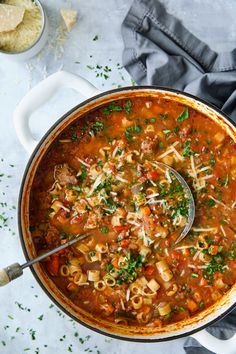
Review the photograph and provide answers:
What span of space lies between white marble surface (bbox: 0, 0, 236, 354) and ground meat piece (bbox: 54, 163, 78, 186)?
2.14ft

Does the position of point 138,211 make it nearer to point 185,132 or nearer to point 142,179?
point 142,179

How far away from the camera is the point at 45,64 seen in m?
5.03

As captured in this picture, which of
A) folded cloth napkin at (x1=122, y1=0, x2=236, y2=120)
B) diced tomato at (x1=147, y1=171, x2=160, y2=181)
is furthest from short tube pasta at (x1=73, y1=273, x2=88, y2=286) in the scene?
folded cloth napkin at (x1=122, y1=0, x2=236, y2=120)

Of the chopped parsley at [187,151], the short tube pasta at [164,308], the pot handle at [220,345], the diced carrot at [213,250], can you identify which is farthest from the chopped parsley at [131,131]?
the pot handle at [220,345]

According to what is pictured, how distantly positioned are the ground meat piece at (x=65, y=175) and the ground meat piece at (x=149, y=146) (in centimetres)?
57

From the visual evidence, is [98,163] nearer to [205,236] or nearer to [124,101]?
[124,101]

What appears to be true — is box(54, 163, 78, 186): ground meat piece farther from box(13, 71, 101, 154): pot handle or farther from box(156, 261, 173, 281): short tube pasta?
box(156, 261, 173, 281): short tube pasta

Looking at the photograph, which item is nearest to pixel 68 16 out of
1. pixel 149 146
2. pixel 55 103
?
pixel 55 103

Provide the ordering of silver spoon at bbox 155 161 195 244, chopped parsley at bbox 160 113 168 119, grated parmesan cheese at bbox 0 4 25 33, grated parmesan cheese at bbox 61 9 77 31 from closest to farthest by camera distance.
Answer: silver spoon at bbox 155 161 195 244 < chopped parsley at bbox 160 113 168 119 < grated parmesan cheese at bbox 0 4 25 33 < grated parmesan cheese at bbox 61 9 77 31

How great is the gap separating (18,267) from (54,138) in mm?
1022

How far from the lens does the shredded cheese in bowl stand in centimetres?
495


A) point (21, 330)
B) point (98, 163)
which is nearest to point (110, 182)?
point (98, 163)

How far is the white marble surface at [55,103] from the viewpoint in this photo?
16.3ft

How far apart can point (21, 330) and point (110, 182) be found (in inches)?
62.4
